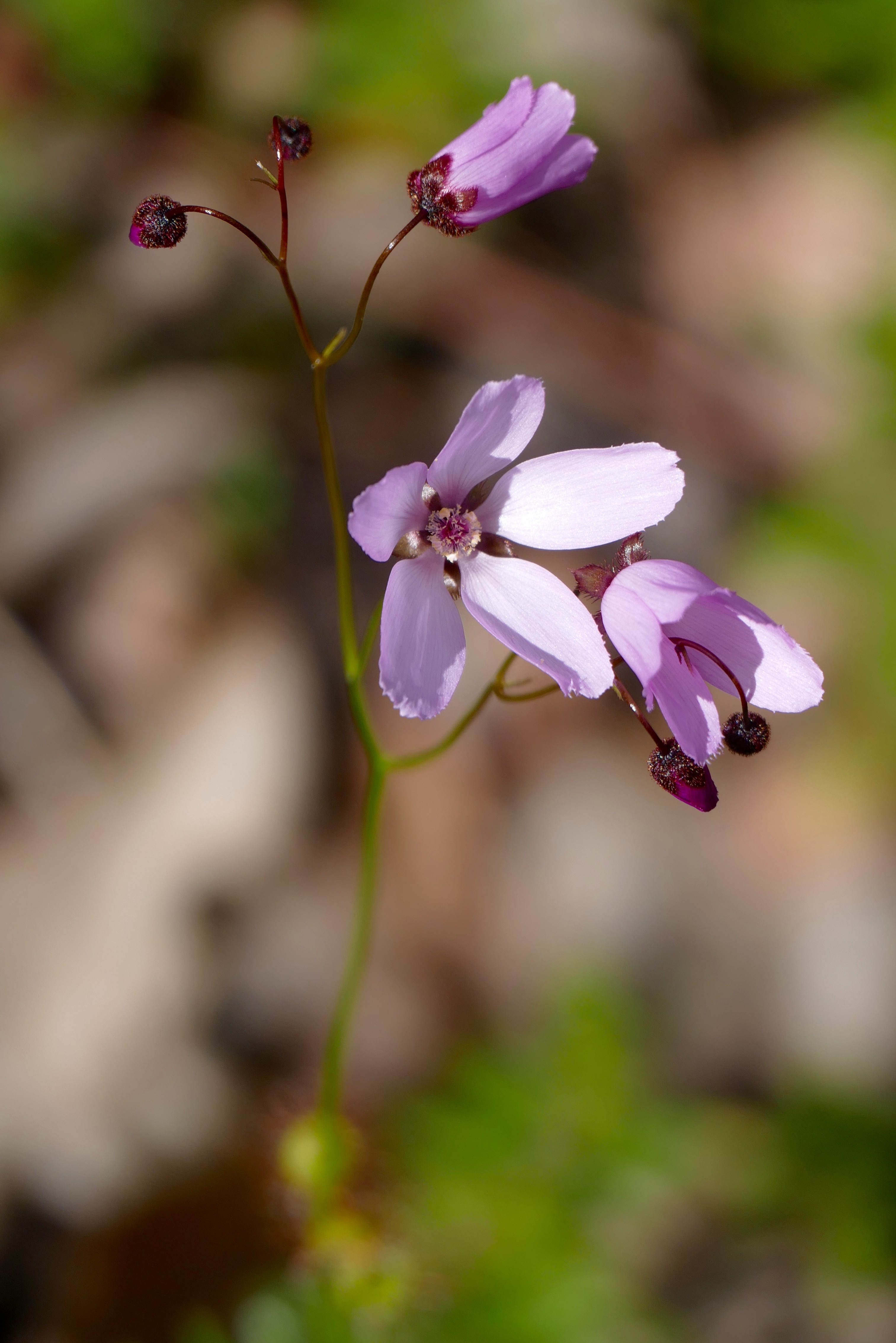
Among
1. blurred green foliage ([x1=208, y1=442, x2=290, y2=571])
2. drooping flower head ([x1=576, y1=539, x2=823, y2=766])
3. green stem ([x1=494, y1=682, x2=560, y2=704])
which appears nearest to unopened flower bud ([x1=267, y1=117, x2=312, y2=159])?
drooping flower head ([x1=576, y1=539, x2=823, y2=766])

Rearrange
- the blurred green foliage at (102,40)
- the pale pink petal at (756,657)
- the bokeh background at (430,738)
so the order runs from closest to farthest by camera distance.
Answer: the pale pink petal at (756,657), the bokeh background at (430,738), the blurred green foliage at (102,40)

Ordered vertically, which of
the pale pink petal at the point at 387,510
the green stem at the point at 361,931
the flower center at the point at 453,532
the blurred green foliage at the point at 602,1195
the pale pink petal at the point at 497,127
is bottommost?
the blurred green foliage at the point at 602,1195

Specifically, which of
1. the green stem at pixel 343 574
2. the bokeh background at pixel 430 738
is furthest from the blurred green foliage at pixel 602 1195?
the green stem at pixel 343 574

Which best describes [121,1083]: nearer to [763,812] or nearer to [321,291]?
[763,812]

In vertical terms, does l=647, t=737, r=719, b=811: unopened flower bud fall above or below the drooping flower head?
below

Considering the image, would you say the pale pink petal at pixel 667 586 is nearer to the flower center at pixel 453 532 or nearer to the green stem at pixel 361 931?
the flower center at pixel 453 532

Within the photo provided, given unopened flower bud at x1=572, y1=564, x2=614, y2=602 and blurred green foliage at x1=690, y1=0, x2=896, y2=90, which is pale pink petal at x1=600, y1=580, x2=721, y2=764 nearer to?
unopened flower bud at x1=572, y1=564, x2=614, y2=602

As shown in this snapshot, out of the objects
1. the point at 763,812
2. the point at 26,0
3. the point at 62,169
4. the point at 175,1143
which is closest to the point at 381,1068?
the point at 175,1143
